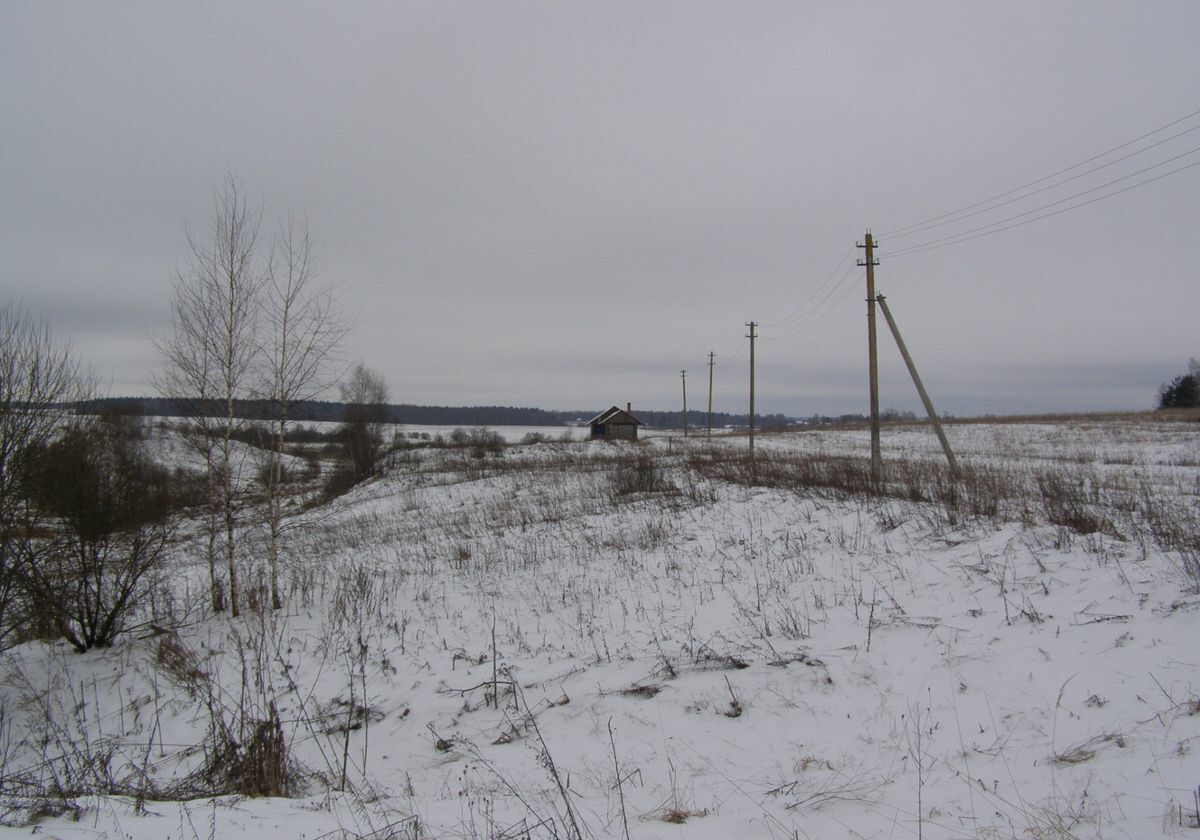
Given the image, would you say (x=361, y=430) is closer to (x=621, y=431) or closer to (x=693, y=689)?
(x=621, y=431)

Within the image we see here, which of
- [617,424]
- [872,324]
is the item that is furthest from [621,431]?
[872,324]

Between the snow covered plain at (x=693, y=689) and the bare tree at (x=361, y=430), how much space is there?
2880 cm

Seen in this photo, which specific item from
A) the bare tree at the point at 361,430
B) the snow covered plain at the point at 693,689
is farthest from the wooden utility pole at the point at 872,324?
the bare tree at the point at 361,430

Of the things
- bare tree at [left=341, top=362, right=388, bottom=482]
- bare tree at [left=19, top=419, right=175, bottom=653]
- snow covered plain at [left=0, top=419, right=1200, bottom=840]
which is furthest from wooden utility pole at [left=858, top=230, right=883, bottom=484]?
bare tree at [left=341, top=362, right=388, bottom=482]

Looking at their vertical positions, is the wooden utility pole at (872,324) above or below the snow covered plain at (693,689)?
above

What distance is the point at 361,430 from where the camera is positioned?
3962 centimetres

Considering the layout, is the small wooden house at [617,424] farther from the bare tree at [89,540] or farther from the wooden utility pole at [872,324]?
the bare tree at [89,540]

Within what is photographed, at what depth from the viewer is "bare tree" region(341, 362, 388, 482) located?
3925 centimetres

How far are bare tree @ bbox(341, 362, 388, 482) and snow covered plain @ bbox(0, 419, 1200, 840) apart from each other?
2880 centimetres

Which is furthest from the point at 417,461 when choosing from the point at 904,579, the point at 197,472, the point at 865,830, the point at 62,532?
the point at 865,830

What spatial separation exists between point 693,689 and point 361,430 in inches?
1519

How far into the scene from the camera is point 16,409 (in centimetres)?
778

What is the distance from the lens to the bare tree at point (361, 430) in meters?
39.2

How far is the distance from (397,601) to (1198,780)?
9048mm
